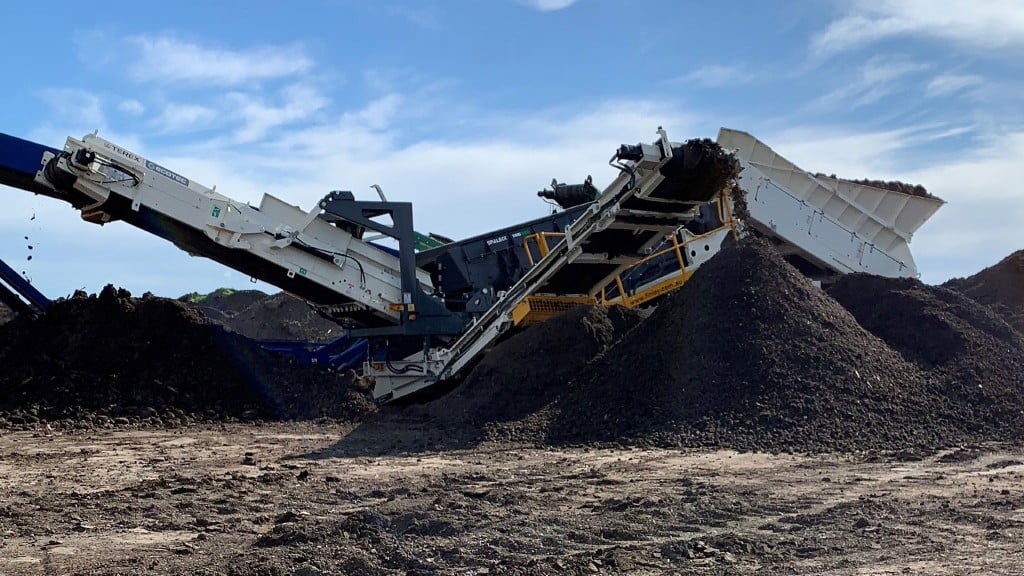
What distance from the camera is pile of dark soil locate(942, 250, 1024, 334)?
745 inches

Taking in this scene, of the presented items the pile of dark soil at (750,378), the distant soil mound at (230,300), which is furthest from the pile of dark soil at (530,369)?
the distant soil mound at (230,300)

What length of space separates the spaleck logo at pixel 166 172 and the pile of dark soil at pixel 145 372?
6.09ft

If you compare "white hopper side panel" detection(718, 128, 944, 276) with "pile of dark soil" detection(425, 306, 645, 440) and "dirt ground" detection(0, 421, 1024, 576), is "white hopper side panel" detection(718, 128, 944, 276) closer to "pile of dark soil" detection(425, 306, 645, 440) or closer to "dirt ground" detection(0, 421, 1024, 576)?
"pile of dark soil" detection(425, 306, 645, 440)

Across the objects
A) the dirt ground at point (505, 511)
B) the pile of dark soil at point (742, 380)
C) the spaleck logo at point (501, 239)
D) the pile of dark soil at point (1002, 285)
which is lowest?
the dirt ground at point (505, 511)

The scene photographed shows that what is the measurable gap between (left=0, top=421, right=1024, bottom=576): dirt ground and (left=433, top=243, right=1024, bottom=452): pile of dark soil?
0.52 meters

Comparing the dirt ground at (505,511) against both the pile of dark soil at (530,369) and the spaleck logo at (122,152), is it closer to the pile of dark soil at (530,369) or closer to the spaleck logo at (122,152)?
the pile of dark soil at (530,369)

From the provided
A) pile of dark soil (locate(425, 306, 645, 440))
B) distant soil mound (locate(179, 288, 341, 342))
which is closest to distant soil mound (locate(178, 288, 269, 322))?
distant soil mound (locate(179, 288, 341, 342))

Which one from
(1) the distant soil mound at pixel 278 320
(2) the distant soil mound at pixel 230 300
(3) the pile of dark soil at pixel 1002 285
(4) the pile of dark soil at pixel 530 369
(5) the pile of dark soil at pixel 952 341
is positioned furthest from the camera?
(2) the distant soil mound at pixel 230 300

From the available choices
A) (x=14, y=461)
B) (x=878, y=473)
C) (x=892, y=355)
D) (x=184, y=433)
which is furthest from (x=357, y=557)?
(x=892, y=355)

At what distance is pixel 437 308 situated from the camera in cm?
1405

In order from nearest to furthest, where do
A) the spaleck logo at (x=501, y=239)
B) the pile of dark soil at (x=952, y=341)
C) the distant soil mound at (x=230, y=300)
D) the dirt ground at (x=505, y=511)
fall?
the dirt ground at (x=505, y=511) → the pile of dark soil at (x=952, y=341) → the spaleck logo at (x=501, y=239) → the distant soil mound at (x=230, y=300)

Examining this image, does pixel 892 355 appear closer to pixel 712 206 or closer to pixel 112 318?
pixel 712 206

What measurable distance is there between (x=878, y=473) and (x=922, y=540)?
101 inches

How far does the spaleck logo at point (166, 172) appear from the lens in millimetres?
13305
